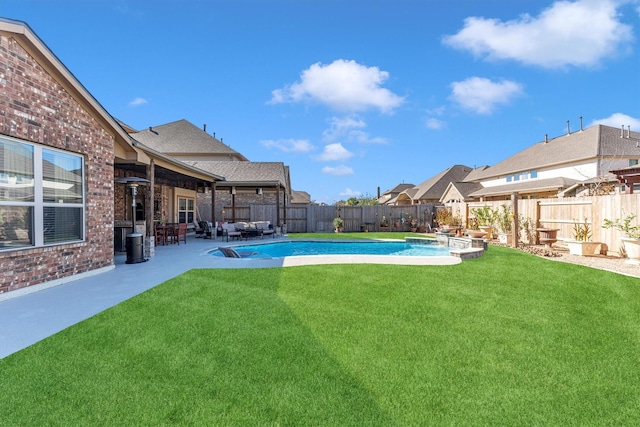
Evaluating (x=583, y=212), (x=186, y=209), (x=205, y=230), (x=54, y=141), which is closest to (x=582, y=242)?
(x=583, y=212)

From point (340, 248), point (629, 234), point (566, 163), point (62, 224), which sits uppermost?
point (566, 163)

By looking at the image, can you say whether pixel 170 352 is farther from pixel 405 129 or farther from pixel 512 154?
pixel 512 154

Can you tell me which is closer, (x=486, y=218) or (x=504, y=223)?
(x=504, y=223)

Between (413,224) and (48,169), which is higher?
(48,169)

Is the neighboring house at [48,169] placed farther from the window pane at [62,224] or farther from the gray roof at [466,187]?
the gray roof at [466,187]

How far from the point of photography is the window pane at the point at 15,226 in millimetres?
5422

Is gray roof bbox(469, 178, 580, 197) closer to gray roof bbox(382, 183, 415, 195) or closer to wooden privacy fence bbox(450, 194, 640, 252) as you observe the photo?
wooden privacy fence bbox(450, 194, 640, 252)

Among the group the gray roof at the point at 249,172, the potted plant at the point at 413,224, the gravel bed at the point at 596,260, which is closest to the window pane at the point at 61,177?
the gray roof at the point at 249,172

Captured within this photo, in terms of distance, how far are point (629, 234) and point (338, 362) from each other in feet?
36.1

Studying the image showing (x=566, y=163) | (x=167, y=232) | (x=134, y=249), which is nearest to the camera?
(x=134, y=249)

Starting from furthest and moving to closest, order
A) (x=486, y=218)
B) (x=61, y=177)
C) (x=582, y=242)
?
(x=486, y=218) → (x=582, y=242) → (x=61, y=177)

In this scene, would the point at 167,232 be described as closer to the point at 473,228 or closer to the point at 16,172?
the point at 16,172

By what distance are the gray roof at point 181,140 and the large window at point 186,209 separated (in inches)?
404

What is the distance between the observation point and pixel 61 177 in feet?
21.4
